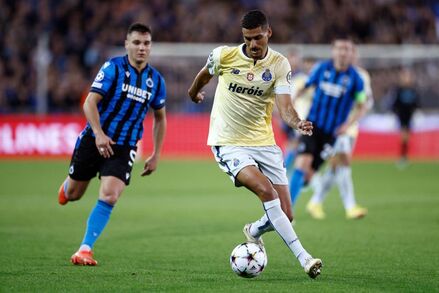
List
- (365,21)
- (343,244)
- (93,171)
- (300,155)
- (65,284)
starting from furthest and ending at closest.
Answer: (365,21) → (300,155) → (343,244) → (93,171) → (65,284)

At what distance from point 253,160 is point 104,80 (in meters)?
1.84

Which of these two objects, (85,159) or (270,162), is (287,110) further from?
(85,159)

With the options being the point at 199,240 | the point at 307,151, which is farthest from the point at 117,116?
the point at 307,151

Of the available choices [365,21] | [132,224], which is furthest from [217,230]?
[365,21]

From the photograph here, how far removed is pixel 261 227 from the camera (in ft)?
27.1

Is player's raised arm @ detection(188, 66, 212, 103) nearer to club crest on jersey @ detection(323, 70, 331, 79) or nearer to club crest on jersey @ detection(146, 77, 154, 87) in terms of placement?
club crest on jersey @ detection(146, 77, 154, 87)

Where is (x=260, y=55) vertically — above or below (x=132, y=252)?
above

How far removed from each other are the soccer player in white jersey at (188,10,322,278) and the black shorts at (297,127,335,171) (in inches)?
164

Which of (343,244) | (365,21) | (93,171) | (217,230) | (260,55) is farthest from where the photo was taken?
(365,21)

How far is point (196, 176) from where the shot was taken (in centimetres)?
2053

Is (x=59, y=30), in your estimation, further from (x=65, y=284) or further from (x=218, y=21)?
(x=65, y=284)

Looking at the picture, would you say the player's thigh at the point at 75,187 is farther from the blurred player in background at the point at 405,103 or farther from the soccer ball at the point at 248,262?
the blurred player in background at the point at 405,103

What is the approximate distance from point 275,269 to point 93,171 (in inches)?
88.4

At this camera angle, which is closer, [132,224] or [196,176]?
[132,224]
